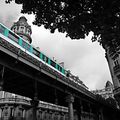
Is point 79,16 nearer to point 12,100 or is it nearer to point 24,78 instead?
point 24,78

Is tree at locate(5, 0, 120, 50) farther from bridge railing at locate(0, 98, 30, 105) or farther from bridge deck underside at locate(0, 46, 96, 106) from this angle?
bridge railing at locate(0, 98, 30, 105)

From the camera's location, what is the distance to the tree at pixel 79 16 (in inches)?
350

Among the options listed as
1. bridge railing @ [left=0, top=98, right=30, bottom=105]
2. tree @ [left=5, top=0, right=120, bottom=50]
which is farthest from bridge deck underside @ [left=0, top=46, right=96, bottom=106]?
bridge railing @ [left=0, top=98, right=30, bottom=105]

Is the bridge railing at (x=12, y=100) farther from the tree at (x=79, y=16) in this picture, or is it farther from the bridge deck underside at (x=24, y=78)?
the tree at (x=79, y=16)

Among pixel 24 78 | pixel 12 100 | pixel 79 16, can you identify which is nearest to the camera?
pixel 79 16

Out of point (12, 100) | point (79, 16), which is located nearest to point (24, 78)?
point (79, 16)

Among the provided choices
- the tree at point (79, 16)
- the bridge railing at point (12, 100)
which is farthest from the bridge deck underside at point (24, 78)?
the bridge railing at point (12, 100)

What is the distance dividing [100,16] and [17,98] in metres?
41.3

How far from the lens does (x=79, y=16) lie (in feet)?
31.9

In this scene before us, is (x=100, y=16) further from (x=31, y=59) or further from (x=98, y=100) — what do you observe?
(x=98, y=100)

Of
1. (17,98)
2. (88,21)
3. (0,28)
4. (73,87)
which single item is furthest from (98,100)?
(88,21)

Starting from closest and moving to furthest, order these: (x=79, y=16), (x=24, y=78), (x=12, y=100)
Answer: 1. (x=79, y=16)
2. (x=24, y=78)
3. (x=12, y=100)

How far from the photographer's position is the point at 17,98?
1801 inches

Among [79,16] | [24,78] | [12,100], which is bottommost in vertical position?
[24,78]
